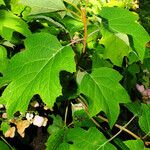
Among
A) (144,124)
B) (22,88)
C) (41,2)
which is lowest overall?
(144,124)

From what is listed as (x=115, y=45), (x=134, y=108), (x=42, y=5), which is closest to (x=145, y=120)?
(x=134, y=108)

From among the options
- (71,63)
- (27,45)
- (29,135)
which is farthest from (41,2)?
(29,135)

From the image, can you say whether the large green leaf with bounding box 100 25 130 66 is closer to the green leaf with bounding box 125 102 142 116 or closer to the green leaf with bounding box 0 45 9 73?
the green leaf with bounding box 125 102 142 116

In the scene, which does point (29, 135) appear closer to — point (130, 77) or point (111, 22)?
point (130, 77)

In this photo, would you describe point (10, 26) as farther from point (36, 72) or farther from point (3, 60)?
point (36, 72)

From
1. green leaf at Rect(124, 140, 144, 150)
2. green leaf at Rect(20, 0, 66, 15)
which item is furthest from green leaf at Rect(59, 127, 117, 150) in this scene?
green leaf at Rect(20, 0, 66, 15)
